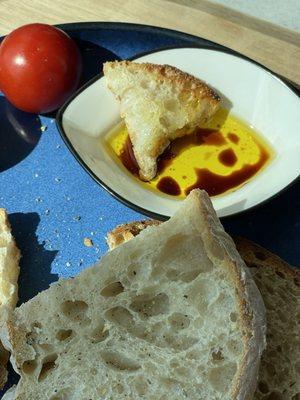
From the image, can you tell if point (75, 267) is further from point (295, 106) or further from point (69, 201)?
point (295, 106)

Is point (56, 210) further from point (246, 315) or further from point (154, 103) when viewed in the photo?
point (246, 315)

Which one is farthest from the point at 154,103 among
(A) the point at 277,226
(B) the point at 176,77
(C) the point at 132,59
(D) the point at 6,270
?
(D) the point at 6,270

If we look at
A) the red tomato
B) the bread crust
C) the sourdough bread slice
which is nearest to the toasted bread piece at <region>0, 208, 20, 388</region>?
the sourdough bread slice

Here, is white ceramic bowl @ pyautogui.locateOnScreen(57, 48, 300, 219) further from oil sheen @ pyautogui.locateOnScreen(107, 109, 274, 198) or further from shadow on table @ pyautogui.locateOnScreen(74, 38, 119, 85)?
shadow on table @ pyautogui.locateOnScreen(74, 38, 119, 85)

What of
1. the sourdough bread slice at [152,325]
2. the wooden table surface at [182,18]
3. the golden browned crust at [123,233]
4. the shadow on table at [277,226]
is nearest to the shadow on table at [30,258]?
the golden browned crust at [123,233]

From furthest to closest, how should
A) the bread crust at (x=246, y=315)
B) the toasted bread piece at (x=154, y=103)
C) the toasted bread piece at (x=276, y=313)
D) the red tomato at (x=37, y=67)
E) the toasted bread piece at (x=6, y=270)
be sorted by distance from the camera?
the red tomato at (x=37, y=67) → the toasted bread piece at (x=154, y=103) → the toasted bread piece at (x=6, y=270) → the toasted bread piece at (x=276, y=313) → the bread crust at (x=246, y=315)

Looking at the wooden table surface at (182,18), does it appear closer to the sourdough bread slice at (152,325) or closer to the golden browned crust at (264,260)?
the golden browned crust at (264,260)
